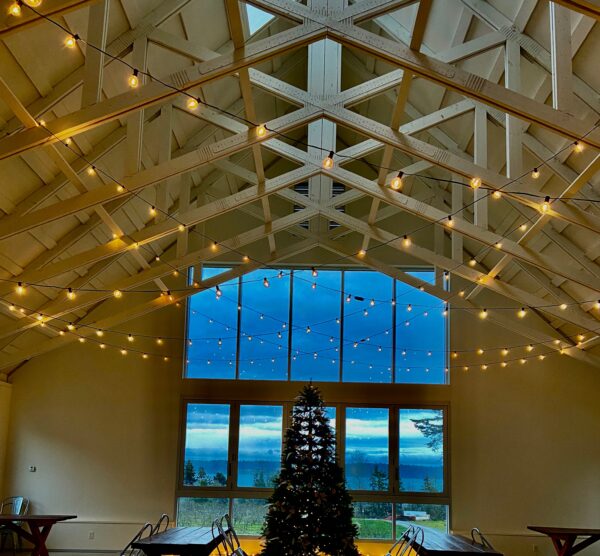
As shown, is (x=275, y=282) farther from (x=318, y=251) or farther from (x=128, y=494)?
(x=128, y=494)

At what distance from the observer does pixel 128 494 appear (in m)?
12.0

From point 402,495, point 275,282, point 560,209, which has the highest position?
point 275,282

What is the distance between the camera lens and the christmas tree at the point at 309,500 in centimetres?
865

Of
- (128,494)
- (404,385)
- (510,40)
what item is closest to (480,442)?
(404,385)

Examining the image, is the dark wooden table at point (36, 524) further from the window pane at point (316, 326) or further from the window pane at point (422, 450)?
the window pane at point (422, 450)

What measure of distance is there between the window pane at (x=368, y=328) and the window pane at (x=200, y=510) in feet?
9.64

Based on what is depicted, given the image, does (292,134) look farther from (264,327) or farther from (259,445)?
(259,445)

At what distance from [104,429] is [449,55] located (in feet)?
27.4

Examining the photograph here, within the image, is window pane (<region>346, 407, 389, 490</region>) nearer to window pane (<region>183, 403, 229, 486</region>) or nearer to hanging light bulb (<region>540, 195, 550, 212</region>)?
window pane (<region>183, 403, 229, 486</region>)

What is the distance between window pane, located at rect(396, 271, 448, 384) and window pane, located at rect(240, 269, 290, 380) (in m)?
1.96

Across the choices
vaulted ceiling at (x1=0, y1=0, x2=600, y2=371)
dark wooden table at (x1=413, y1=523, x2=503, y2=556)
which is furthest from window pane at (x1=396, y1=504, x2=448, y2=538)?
vaulted ceiling at (x1=0, y1=0, x2=600, y2=371)

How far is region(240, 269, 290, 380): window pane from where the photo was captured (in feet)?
40.8

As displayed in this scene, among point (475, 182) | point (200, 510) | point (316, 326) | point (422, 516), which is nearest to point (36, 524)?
point (200, 510)

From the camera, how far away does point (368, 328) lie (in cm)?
1252
